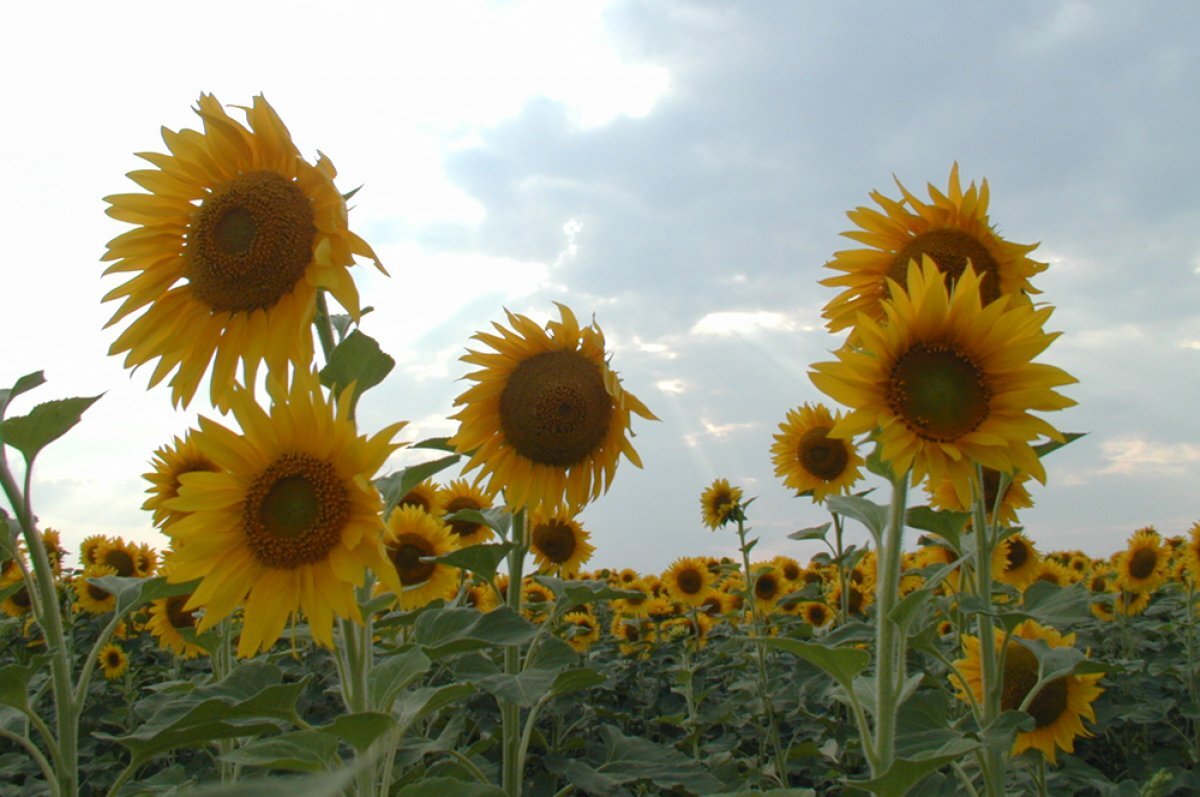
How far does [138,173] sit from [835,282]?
275 cm

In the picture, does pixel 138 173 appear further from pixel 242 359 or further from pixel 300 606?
pixel 300 606

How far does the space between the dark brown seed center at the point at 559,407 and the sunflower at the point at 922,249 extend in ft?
3.55

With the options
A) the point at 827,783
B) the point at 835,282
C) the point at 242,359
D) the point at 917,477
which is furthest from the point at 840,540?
the point at 242,359

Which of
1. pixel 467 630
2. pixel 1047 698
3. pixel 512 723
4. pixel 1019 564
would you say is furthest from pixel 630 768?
pixel 1019 564

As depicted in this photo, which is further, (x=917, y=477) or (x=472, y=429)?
(x=472, y=429)

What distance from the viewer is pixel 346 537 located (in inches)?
93.4

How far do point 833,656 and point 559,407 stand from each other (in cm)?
176

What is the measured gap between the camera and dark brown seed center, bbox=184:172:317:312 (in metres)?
2.79

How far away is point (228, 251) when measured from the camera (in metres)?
2.90

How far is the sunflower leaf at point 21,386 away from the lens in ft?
9.97

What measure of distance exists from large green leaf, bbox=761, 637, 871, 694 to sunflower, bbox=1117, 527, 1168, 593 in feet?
26.7

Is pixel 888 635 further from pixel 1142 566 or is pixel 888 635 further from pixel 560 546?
pixel 1142 566

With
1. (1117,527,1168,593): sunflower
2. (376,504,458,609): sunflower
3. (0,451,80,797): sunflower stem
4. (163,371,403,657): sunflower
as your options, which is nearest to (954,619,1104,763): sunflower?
(376,504,458,609): sunflower

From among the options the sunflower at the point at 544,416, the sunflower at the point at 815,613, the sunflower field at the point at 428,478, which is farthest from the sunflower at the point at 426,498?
the sunflower at the point at 815,613
